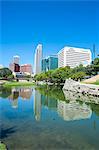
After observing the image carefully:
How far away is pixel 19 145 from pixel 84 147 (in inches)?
162

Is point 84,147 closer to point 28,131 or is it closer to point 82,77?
point 28,131

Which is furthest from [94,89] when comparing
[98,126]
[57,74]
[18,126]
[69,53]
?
[69,53]

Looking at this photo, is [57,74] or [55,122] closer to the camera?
[55,122]

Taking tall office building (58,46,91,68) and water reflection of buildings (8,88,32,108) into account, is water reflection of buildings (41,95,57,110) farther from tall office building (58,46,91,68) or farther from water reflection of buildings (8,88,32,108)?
tall office building (58,46,91,68)

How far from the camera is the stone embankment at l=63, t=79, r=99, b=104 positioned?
4128 centimetres

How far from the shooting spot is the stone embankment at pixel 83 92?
41.3 metres

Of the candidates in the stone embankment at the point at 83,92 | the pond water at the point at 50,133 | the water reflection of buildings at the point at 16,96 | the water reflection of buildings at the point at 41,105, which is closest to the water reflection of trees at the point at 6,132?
the pond water at the point at 50,133

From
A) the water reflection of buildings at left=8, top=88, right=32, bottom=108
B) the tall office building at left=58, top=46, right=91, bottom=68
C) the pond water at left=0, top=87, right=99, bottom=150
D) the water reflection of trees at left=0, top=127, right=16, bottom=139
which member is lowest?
the pond water at left=0, top=87, right=99, bottom=150

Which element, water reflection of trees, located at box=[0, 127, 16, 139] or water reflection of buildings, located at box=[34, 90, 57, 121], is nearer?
water reflection of trees, located at box=[0, 127, 16, 139]

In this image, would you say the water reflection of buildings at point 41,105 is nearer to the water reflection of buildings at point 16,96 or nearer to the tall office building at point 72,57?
the water reflection of buildings at point 16,96

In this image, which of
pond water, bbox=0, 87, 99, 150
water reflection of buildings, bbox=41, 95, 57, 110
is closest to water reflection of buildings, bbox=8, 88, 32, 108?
water reflection of buildings, bbox=41, 95, 57, 110

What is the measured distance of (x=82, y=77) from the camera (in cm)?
8200

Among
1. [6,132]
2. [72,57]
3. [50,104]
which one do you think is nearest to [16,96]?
[50,104]

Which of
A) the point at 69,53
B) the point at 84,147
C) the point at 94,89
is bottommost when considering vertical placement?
the point at 84,147
